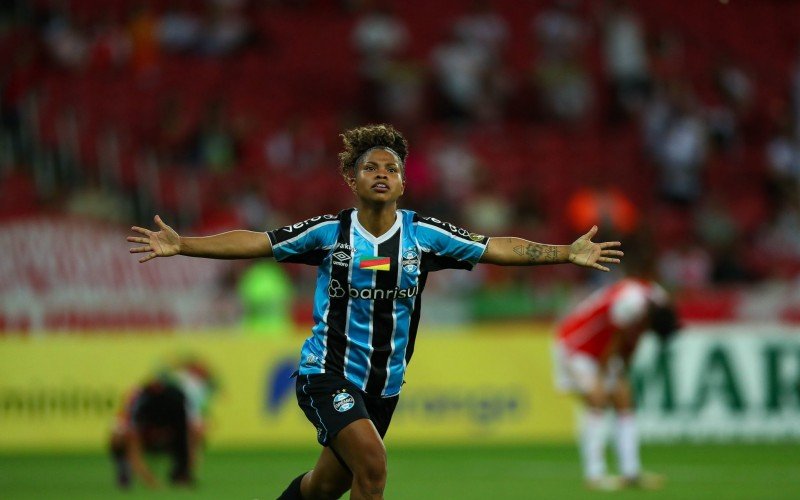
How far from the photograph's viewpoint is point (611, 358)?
1316 cm

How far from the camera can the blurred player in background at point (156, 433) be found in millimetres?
12414

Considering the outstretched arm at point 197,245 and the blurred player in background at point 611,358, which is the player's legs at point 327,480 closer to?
the outstretched arm at point 197,245

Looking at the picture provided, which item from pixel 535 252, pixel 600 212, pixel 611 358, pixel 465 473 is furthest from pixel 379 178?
pixel 600 212

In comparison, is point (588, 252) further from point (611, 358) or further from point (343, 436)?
point (611, 358)

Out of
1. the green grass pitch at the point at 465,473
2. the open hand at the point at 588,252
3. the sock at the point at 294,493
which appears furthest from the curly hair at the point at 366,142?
the green grass pitch at the point at 465,473

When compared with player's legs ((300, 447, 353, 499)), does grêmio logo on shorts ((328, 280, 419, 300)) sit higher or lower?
higher

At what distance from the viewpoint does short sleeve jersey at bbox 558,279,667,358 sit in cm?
1278

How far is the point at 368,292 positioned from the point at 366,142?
78 centimetres

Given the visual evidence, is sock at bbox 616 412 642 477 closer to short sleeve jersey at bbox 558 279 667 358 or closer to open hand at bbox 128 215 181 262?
short sleeve jersey at bbox 558 279 667 358

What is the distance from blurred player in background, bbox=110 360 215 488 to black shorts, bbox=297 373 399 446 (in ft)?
16.6

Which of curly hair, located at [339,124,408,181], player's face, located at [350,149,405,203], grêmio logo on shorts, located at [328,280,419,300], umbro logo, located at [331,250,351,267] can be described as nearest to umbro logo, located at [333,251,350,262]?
umbro logo, located at [331,250,351,267]

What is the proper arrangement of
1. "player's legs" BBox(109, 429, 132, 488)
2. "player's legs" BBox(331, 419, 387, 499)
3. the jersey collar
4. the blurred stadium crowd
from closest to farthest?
1. "player's legs" BBox(331, 419, 387, 499)
2. the jersey collar
3. "player's legs" BBox(109, 429, 132, 488)
4. the blurred stadium crowd

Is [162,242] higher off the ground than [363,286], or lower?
higher

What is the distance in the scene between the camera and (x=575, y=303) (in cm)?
1742
